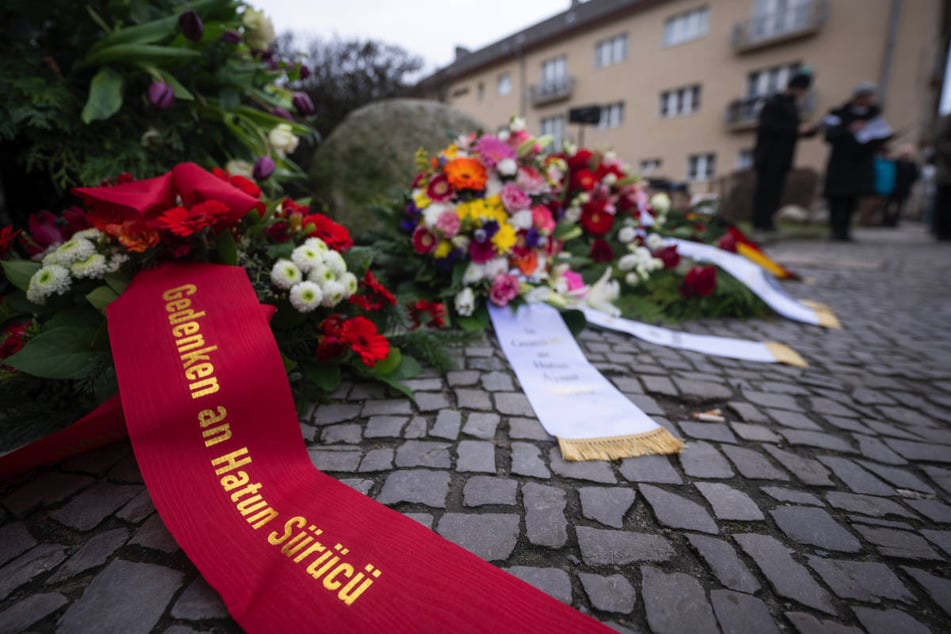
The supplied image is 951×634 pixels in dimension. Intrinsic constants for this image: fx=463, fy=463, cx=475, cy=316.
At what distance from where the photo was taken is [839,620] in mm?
952

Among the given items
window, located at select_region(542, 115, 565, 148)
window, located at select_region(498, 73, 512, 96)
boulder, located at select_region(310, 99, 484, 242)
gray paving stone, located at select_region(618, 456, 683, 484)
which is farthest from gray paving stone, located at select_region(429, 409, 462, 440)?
window, located at select_region(498, 73, 512, 96)

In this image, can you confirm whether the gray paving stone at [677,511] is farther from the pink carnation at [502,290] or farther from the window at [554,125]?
the window at [554,125]

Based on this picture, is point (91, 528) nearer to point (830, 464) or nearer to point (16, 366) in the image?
point (16, 366)

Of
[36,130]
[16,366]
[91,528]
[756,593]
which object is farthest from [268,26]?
[756,593]

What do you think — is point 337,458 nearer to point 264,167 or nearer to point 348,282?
point 348,282

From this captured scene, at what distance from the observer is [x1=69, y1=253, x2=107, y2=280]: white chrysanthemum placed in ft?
4.81

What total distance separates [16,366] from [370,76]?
654 cm

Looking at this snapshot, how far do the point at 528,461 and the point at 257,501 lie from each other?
0.79m

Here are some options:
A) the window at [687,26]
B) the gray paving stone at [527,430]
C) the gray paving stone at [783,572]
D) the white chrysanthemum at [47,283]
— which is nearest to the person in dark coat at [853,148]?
the gray paving stone at [527,430]

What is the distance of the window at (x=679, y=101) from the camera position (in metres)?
18.4

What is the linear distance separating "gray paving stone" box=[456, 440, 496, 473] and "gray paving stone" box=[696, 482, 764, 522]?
0.63 m

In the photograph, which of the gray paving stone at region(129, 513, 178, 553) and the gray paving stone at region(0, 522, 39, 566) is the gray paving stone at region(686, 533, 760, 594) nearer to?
the gray paving stone at region(129, 513, 178, 553)

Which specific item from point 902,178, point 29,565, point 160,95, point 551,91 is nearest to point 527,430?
point 29,565

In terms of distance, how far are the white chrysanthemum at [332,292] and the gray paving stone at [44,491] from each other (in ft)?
2.83
